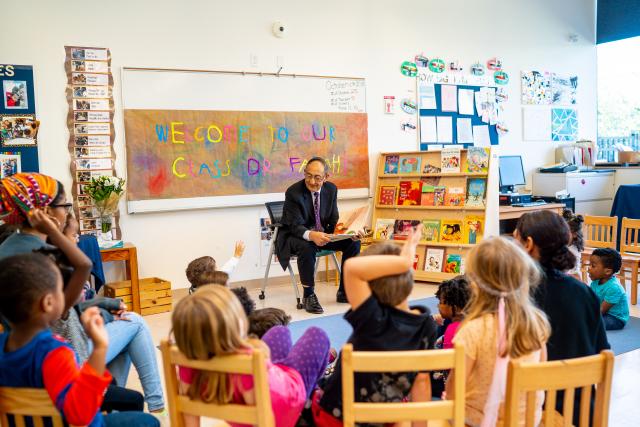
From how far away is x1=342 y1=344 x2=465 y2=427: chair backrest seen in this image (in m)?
1.42

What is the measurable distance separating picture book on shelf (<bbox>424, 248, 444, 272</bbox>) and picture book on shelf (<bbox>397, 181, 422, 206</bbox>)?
1.68 feet

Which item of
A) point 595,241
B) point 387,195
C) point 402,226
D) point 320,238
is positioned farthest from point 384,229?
point 595,241

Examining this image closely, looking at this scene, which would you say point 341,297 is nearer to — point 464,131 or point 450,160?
point 450,160

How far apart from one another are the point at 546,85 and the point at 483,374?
252 inches

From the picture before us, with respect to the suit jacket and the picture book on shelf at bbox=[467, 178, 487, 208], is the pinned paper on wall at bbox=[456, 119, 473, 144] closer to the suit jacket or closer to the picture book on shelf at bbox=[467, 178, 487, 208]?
the picture book on shelf at bbox=[467, 178, 487, 208]

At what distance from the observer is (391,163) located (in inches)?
245

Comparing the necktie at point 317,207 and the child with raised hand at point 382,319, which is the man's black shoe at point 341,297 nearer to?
the necktie at point 317,207

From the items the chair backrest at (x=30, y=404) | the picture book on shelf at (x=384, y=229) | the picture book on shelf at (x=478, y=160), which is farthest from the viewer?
the picture book on shelf at (x=384, y=229)

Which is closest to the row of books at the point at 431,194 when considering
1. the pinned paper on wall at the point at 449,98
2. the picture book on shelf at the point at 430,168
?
the picture book on shelf at the point at 430,168

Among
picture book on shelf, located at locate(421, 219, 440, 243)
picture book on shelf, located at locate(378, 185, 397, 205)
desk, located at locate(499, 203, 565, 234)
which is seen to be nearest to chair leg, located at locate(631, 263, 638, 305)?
desk, located at locate(499, 203, 565, 234)

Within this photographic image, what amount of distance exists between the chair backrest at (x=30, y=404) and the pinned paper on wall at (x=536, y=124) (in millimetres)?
6714

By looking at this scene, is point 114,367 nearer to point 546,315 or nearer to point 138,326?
point 138,326

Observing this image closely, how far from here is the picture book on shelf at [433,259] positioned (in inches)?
225

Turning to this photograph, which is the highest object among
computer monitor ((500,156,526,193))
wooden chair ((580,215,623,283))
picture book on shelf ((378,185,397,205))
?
computer monitor ((500,156,526,193))
